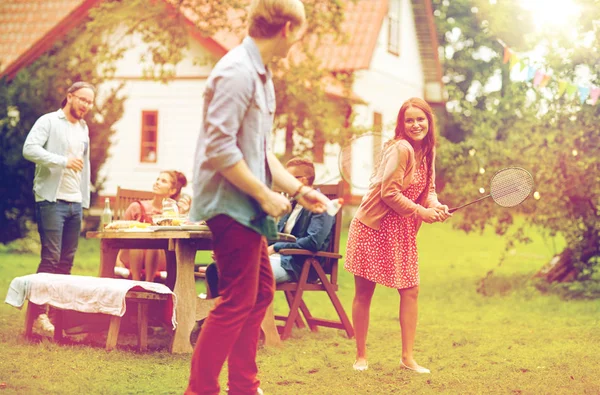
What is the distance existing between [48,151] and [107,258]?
3.22 feet

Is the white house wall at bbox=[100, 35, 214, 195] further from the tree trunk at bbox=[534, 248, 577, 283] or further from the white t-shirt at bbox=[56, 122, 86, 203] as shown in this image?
the white t-shirt at bbox=[56, 122, 86, 203]

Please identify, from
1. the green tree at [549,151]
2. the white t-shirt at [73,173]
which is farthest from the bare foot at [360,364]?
the green tree at [549,151]

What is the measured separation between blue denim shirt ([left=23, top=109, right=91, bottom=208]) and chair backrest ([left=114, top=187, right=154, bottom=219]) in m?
1.16

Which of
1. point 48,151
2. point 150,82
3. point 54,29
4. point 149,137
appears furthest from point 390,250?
point 149,137

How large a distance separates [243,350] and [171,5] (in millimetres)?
9332

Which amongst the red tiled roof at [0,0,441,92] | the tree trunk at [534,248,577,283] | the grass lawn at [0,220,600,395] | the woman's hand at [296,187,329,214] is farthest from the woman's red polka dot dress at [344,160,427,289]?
the red tiled roof at [0,0,441,92]

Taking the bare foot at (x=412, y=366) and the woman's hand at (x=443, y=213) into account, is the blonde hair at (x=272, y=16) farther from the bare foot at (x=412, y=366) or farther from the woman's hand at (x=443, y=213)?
the bare foot at (x=412, y=366)

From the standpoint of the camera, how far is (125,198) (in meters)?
9.12

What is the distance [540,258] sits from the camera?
16859mm

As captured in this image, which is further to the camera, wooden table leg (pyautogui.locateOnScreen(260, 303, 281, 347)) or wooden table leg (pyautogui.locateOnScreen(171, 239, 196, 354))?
wooden table leg (pyautogui.locateOnScreen(260, 303, 281, 347))

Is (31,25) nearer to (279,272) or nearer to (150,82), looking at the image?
(150,82)

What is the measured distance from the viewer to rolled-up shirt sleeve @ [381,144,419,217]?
579 cm

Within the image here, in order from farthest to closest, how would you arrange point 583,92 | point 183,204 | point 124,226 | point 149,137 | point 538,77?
point 149,137
point 538,77
point 583,92
point 183,204
point 124,226

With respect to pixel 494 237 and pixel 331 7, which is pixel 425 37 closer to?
pixel 494 237
